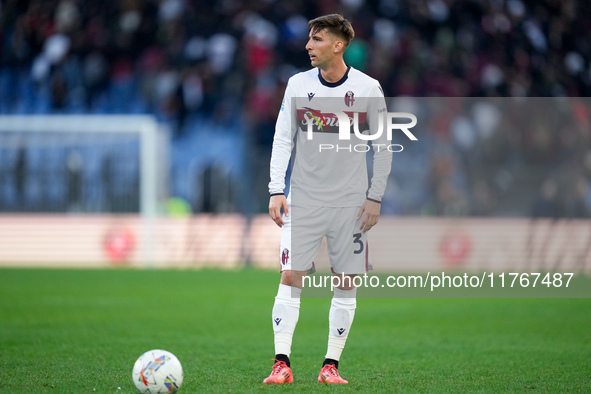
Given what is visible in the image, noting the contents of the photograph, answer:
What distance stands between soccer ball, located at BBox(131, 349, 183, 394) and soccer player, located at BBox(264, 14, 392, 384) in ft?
2.22

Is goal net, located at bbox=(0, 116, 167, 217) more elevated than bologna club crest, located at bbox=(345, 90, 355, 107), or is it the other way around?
bologna club crest, located at bbox=(345, 90, 355, 107)

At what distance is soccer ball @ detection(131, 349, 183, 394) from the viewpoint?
4.24 meters

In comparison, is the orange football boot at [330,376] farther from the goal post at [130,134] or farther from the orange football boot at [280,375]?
the goal post at [130,134]

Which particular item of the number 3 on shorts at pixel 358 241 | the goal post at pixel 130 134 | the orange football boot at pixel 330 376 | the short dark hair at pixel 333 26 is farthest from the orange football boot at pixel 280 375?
the goal post at pixel 130 134

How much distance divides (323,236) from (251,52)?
1252 centimetres

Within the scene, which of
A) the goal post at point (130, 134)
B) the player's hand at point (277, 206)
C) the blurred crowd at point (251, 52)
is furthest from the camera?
the blurred crowd at point (251, 52)

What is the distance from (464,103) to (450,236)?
2425 millimetres

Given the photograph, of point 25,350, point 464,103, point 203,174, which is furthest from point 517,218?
point 25,350

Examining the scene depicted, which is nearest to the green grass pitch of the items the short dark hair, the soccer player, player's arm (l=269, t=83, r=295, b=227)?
the soccer player

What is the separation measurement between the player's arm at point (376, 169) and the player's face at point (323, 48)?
1.11ft

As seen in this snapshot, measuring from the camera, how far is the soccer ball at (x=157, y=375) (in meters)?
4.24

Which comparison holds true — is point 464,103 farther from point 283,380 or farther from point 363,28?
point 283,380

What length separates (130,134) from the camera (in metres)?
15.2

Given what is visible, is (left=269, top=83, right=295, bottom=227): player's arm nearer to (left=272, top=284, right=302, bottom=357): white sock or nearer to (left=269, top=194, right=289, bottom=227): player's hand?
(left=269, top=194, right=289, bottom=227): player's hand
